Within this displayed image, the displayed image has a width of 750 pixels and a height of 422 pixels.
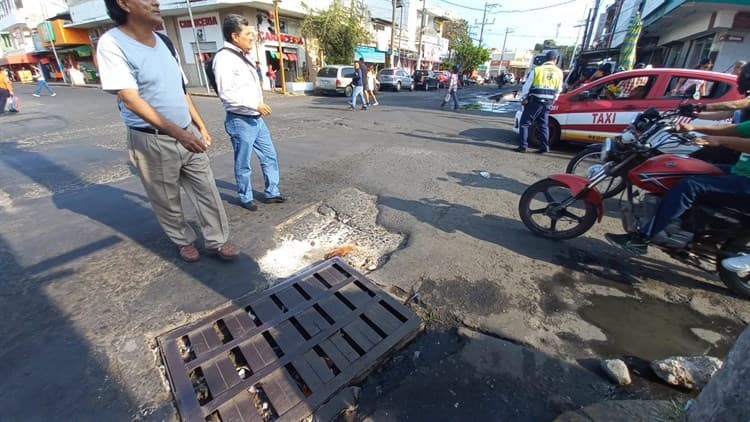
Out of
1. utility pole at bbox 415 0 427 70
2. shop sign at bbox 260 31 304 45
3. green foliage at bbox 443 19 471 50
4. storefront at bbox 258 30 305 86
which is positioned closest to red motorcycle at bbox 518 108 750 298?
storefront at bbox 258 30 305 86

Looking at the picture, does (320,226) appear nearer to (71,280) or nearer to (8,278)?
(71,280)

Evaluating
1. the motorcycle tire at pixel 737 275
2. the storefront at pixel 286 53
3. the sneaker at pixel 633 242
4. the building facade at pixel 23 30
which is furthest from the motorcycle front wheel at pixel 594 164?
the building facade at pixel 23 30

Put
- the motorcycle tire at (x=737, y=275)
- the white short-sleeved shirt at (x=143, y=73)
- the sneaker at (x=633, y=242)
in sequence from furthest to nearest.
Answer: the sneaker at (x=633, y=242)
the motorcycle tire at (x=737, y=275)
the white short-sleeved shirt at (x=143, y=73)

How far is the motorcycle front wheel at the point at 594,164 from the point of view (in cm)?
347

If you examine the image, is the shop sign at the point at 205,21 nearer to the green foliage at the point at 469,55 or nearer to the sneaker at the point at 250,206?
the sneaker at the point at 250,206

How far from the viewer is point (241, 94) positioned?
3.28 metres

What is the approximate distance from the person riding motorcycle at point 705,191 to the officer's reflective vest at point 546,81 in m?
3.30

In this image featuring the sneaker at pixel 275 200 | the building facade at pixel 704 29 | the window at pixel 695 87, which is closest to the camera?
the sneaker at pixel 275 200

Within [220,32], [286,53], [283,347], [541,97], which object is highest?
[220,32]

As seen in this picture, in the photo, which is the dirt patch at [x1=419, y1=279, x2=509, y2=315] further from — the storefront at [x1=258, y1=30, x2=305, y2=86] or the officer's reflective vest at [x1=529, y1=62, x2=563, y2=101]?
the storefront at [x1=258, y1=30, x2=305, y2=86]

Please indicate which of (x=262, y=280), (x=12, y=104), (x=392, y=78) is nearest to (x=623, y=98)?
(x=262, y=280)

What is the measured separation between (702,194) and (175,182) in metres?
3.93

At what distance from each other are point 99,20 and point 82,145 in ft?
88.4

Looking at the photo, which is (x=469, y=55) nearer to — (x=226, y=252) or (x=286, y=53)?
(x=286, y=53)
